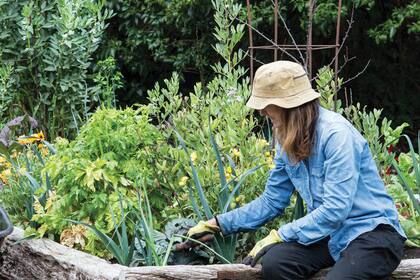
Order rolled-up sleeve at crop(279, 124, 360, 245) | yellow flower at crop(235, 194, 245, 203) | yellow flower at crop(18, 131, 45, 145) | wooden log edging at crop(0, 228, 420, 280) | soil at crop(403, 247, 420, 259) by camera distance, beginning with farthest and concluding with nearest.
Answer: yellow flower at crop(18, 131, 45, 145), yellow flower at crop(235, 194, 245, 203), soil at crop(403, 247, 420, 259), wooden log edging at crop(0, 228, 420, 280), rolled-up sleeve at crop(279, 124, 360, 245)

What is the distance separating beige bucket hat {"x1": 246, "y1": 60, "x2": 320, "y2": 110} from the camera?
11.9 ft

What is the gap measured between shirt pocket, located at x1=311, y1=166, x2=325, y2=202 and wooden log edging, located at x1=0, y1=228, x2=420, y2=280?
0.38 metres

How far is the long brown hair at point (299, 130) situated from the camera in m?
3.64

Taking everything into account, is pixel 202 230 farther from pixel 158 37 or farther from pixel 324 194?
pixel 158 37

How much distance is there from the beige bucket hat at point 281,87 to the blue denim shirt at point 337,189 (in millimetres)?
136

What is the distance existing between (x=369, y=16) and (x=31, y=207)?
5164mm

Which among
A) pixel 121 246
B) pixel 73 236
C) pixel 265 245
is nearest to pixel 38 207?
pixel 73 236

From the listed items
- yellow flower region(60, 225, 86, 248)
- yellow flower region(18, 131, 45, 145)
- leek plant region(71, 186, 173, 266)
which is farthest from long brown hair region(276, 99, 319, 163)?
yellow flower region(18, 131, 45, 145)

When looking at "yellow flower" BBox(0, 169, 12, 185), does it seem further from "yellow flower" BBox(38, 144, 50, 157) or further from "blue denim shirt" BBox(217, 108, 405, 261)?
"blue denim shirt" BBox(217, 108, 405, 261)

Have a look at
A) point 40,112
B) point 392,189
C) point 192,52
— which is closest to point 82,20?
point 40,112

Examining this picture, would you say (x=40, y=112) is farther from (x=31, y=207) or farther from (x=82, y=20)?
(x=31, y=207)

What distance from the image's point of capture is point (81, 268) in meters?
4.27

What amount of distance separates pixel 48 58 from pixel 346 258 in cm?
457

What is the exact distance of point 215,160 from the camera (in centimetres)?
476
